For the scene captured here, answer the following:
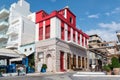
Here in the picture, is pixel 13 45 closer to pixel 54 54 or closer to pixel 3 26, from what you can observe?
pixel 3 26

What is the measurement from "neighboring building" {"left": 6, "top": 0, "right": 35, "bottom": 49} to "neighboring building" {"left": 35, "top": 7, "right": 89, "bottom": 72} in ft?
19.5

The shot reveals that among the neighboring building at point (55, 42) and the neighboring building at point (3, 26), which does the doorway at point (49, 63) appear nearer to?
the neighboring building at point (55, 42)

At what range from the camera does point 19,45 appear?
34344mm

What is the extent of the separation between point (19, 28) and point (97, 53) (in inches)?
718

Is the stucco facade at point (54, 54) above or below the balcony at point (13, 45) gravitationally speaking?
below

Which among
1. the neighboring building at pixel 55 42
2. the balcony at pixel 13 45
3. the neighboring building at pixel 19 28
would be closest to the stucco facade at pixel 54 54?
the neighboring building at pixel 55 42

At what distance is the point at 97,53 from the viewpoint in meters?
43.4

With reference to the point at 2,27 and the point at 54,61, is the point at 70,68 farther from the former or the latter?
the point at 2,27

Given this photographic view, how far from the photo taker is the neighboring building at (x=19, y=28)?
3575 cm

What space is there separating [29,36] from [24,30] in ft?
6.40

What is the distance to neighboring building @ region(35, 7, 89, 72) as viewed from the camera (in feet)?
89.8

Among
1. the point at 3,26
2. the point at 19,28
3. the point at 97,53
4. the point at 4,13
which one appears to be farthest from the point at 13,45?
the point at 97,53

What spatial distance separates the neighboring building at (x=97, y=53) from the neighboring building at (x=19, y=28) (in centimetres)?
1255

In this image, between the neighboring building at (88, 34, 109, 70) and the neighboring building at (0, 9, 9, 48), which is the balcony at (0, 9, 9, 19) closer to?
the neighboring building at (0, 9, 9, 48)
